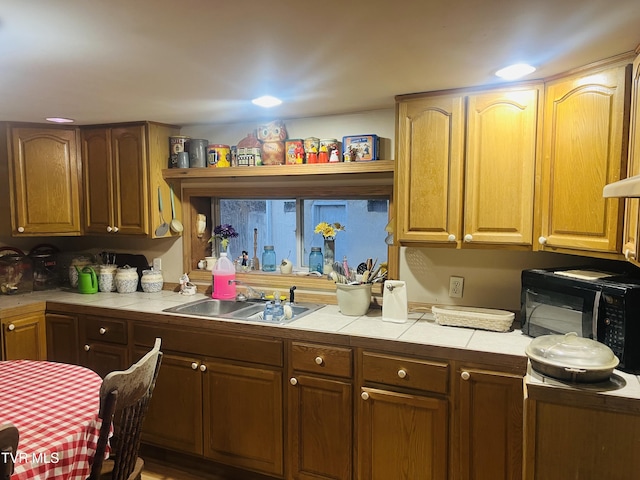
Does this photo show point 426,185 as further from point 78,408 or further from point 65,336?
point 65,336

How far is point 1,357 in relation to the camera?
2.82 metres

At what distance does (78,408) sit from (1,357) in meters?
1.68

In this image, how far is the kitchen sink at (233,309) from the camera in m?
2.62

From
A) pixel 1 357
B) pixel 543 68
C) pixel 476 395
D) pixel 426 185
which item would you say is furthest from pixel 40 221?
pixel 543 68

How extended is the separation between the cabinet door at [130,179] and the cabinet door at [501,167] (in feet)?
6.88

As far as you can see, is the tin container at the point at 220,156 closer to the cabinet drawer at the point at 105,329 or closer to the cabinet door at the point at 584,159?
the cabinet drawer at the point at 105,329

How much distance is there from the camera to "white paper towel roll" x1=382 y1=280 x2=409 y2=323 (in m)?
2.42

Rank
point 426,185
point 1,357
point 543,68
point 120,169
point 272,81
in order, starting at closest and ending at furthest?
point 543,68
point 272,81
point 426,185
point 1,357
point 120,169

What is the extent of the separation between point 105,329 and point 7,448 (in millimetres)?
1776

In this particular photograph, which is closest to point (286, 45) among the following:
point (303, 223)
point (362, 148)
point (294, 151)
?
point (362, 148)

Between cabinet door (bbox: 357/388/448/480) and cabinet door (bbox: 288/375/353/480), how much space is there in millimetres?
79

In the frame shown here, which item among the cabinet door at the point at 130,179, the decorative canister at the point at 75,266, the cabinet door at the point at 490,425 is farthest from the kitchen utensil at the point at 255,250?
the cabinet door at the point at 490,425

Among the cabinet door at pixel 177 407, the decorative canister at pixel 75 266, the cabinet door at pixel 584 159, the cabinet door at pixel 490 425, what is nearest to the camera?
the cabinet door at pixel 584 159

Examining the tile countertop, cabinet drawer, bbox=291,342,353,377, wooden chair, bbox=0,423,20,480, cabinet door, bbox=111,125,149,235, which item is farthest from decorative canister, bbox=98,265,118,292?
wooden chair, bbox=0,423,20,480
